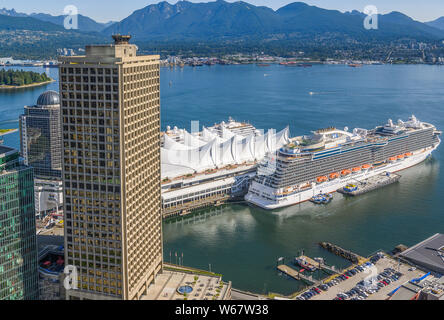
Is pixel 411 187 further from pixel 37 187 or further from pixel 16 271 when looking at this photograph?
pixel 16 271

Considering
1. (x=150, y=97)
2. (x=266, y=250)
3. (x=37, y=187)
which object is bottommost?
(x=266, y=250)

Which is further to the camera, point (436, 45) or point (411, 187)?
point (436, 45)

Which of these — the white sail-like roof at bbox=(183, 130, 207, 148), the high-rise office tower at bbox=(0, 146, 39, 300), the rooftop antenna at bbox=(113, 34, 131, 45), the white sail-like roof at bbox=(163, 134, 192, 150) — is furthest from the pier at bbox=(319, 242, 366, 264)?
the rooftop antenna at bbox=(113, 34, 131, 45)

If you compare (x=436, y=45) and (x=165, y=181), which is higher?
(x=436, y=45)

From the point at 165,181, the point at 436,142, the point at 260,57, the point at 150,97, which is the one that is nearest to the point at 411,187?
the point at 436,142

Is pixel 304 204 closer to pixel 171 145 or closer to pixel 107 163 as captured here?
pixel 171 145

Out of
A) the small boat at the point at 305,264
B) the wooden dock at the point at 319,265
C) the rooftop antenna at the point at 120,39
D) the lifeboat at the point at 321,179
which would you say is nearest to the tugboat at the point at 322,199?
the lifeboat at the point at 321,179

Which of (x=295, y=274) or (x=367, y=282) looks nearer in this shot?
(x=367, y=282)

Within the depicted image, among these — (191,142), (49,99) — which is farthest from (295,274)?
(49,99)
